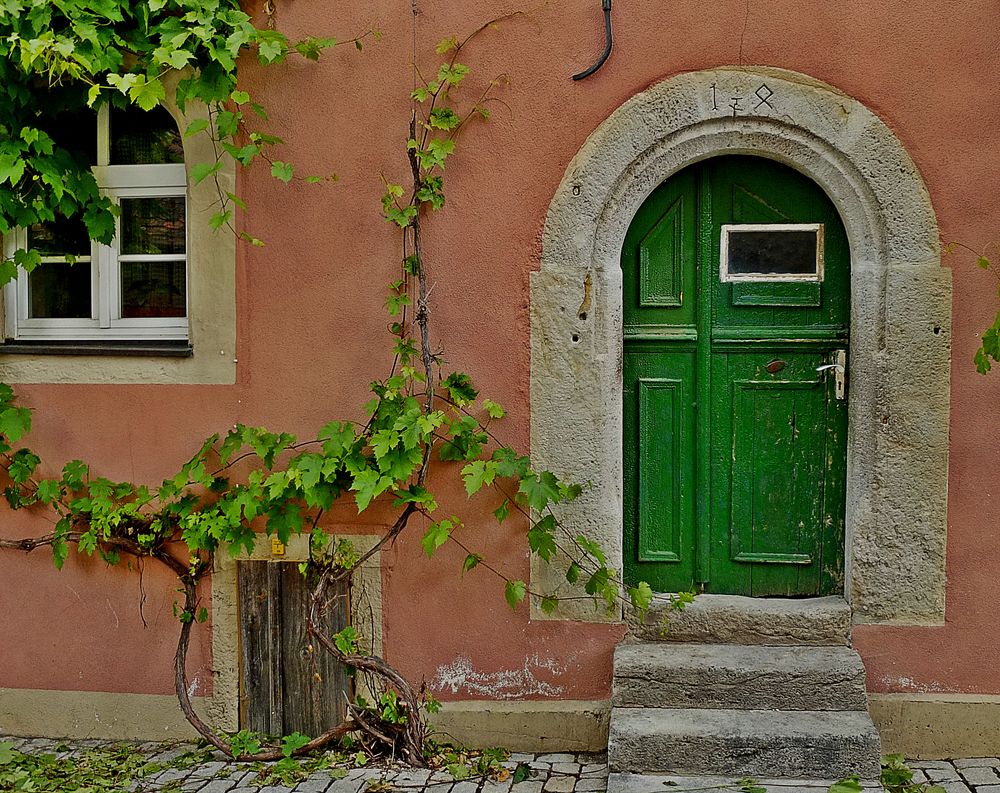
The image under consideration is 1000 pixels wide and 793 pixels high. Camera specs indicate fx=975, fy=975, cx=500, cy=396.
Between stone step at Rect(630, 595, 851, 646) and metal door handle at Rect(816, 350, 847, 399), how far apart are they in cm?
86

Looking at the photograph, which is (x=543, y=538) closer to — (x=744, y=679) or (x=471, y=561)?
(x=471, y=561)

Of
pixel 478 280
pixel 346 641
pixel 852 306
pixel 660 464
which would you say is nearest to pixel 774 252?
Result: pixel 852 306

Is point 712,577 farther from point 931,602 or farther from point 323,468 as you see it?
point 323,468

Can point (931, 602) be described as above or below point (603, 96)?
below

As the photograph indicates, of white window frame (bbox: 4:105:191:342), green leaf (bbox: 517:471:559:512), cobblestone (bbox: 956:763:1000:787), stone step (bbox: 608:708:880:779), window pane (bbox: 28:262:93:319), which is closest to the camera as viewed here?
stone step (bbox: 608:708:880:779)

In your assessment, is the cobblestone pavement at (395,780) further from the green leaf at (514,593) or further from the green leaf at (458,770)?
the green leaf at (514,593)

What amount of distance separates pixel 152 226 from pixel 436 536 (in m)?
1.93

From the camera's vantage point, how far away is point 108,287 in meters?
4.37

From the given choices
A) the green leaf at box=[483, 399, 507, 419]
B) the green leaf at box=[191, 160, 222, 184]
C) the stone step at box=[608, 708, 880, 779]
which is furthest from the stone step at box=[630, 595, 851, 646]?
the green leaf at box=[191, 160, 222, 184]

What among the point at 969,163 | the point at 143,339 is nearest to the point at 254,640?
the point at 143,339

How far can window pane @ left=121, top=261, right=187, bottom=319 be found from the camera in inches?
172

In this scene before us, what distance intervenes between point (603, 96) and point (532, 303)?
869mm

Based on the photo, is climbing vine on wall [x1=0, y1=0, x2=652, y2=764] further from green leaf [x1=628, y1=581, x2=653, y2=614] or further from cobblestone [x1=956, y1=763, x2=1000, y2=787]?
cobblestone [x1=956, y1=763, x2=1000, y2=787]

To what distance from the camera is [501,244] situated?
397 centimetres
